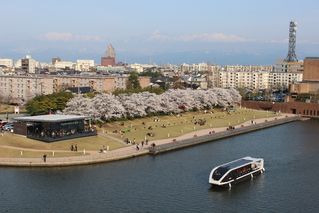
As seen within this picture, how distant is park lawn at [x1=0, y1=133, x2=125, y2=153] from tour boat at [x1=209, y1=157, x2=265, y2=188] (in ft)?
51.3

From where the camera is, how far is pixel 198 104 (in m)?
89.8

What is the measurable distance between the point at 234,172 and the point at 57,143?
1982 centimetres

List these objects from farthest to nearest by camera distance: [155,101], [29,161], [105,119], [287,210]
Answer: [155,101] < [105,119] < [29,161] < [287,210]

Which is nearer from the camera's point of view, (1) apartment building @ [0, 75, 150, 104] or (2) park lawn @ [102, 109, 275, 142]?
(2) park lawn @ [102, 109, 275, 142]

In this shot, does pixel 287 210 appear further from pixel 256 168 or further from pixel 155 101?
pixel 155 101

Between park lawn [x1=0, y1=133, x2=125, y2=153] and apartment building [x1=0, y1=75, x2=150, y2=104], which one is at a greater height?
apartment building [x1=0, y1=75, x2=150, y2=104]

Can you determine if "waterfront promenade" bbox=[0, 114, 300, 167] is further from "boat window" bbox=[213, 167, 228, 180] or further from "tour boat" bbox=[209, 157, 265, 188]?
"boat window" bbox=[213, 167, 228, 180]

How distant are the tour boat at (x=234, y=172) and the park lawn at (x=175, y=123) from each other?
58.6ft

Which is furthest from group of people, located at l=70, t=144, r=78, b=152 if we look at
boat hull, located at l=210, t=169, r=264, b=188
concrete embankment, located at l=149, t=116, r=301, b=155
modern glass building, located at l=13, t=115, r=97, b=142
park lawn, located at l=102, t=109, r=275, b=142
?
boat hull, located at l=210, t=169, r=264, b=188

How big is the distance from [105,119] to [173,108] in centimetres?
1815

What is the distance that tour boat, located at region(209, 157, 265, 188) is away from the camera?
3875cm

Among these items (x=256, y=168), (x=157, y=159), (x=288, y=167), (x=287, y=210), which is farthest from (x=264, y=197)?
(x=157, y=159)

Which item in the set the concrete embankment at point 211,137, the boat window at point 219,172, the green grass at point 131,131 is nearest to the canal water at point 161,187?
the boat window at point 219,172

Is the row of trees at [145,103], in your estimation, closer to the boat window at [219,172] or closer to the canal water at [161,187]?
the canal water at [161,187]
